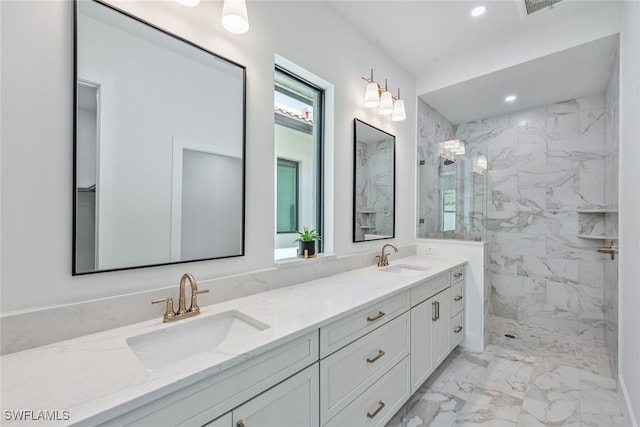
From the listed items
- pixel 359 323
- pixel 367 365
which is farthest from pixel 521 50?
pixel 367 365

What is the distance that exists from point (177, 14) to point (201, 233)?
39.4 inches

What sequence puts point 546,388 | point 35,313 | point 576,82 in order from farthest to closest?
point 576,82 < point 546,388 < point 35,313

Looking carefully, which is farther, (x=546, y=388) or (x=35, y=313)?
(x=546, y=388)

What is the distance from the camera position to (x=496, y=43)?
2.44 m

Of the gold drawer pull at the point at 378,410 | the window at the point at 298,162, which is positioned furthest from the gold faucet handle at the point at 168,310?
the gold drawer pull at the point at 378,410

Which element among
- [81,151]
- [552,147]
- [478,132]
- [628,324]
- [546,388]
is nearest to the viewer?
[81,151]

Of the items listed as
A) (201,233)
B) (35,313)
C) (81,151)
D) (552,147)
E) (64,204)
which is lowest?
(35,313)

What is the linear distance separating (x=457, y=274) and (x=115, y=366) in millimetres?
2470

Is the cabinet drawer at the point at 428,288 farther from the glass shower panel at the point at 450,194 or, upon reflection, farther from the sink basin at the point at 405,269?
the glass shower panel at the point at 450,194

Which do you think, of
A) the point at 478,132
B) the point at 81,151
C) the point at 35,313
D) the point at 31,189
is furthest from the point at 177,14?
the point at 478,132

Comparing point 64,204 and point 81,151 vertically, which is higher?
point 81,151

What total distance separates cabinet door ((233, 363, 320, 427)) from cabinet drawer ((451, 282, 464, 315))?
5.55ft

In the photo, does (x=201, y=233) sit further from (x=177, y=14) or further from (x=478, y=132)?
(x=478, y=132)

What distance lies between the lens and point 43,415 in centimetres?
58
